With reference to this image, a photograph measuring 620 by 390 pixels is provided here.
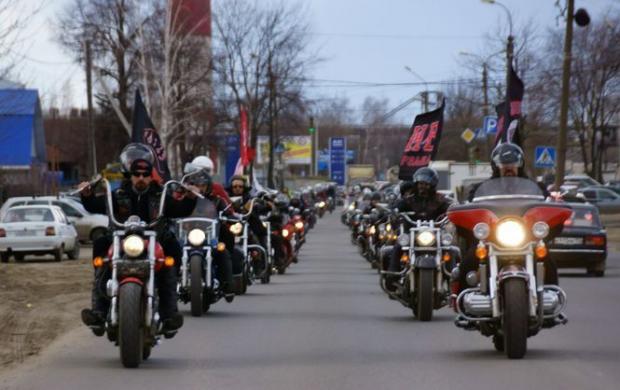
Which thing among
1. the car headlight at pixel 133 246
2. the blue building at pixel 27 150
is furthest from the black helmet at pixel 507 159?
the blue building at pixel 27 150

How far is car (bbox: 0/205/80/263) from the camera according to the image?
1277 inches

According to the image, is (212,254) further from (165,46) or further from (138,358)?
(165,46)

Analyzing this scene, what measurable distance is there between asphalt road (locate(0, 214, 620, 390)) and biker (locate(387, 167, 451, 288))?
2.44 feet

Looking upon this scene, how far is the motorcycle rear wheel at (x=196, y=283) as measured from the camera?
1568cm

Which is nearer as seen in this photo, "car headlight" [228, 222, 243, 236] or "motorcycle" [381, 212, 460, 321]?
"motorcycle" [381, 212, 460, 321]

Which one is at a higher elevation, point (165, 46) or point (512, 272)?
point (165, 46)

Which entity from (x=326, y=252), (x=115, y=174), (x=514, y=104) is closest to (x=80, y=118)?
(x=115, y=174)

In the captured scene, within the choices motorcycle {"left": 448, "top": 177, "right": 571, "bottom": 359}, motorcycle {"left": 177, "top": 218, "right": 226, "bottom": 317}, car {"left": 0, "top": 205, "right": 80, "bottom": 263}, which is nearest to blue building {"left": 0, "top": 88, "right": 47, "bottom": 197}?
car {"left": 0, "top": 205, "right": 80, "bottom": 263}

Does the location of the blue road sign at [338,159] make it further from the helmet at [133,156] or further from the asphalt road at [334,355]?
the helmet at [133,156]

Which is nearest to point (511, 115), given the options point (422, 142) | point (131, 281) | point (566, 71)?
point (422, 142)

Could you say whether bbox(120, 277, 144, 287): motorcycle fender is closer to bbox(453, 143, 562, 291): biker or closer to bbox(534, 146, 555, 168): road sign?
bbox(453, 143, 562, 291): biker

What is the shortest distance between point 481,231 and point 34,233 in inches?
890

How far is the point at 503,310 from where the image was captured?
36.5 feet

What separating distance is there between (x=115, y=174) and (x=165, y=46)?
9.60m
